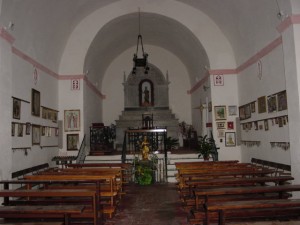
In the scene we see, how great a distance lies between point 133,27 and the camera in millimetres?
15016

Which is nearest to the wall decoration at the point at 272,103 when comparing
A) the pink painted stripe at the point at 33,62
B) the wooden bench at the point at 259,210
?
the wooden bench at the point at 259,210

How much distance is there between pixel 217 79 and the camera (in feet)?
41.5

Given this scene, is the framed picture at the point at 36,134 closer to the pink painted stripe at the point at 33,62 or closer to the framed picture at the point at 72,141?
the pink painted stripe at the point at 33,62

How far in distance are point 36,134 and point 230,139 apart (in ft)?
24.0

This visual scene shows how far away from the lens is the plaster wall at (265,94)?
8.52 meters

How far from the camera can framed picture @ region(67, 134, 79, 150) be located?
12.4 metres

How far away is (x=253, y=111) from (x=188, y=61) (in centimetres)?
700

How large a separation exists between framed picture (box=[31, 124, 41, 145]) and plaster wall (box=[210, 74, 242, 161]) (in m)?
6.61

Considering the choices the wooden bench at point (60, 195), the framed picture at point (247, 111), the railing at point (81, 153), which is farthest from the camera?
the railing at point (81, 153)

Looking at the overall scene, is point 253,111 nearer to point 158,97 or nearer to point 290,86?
point 290,86

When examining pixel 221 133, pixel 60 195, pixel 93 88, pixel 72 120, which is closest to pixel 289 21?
pixel 221 133

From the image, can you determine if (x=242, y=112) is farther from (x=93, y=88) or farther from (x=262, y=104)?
(x=93, y=88)

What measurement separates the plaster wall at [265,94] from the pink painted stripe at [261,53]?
11cm

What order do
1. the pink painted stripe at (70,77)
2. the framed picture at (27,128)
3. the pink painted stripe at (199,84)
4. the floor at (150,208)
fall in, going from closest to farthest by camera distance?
1. the floor at (150,208)
2. the framed picture at (27,128)
3. the pink painted stripe at (70,77)
4. the pink painted stripe at (199,84)
